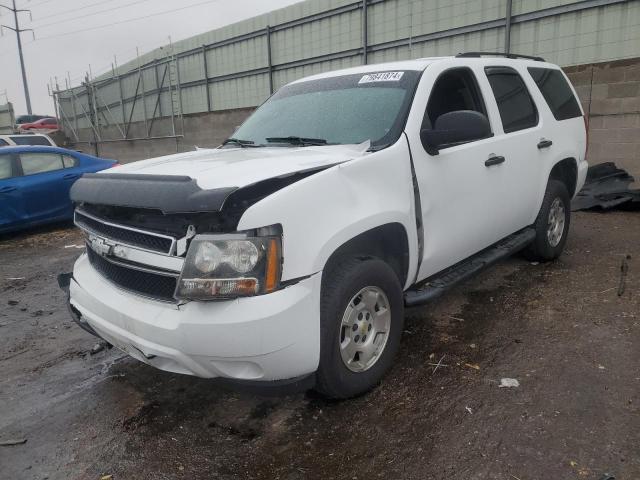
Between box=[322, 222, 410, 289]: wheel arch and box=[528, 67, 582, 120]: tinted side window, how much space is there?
271cm

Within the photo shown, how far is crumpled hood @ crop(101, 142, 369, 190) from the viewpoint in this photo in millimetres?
2393

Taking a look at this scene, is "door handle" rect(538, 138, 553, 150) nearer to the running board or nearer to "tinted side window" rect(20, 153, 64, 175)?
the running board

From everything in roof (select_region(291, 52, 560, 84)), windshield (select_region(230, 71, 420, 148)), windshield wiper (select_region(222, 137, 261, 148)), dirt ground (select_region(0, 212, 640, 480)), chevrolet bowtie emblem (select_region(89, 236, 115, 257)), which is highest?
roof (select_region(291, 52, 560, 84))

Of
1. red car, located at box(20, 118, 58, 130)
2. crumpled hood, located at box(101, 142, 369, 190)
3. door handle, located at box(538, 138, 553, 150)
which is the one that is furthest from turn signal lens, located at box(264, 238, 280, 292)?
red car, located at box(20, 118, 58, 130)

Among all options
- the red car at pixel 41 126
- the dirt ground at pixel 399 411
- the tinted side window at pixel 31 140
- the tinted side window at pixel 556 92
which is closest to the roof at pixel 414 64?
the tinted side window at pixel 556 92

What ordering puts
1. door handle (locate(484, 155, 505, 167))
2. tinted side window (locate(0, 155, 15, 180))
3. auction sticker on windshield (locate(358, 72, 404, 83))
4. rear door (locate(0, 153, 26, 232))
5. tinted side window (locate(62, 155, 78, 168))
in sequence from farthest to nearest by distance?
tinted side window (locate(62, 155, 78, 168))
tinted side window (locate(0, 155, 15, 180))
rear door (locate(0, 153, 26, 232))
door handle (locate(484, 155, 505, 167))
auction sticker on windshield (locate(358, 72, 404, 83))

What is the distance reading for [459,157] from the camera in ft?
11.3

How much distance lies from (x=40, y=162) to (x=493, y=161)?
24.4 ft

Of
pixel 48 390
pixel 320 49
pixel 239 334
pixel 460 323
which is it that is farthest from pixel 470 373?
pixel 320 49

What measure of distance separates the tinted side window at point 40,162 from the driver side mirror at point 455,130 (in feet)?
23.8

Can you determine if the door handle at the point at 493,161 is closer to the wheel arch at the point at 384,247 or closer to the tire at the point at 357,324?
the wheel arch at the point at 384,247

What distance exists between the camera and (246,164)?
8.91ft

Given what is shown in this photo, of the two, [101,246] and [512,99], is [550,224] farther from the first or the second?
[101,246]

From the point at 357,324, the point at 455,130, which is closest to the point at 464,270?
the point at 455,130
